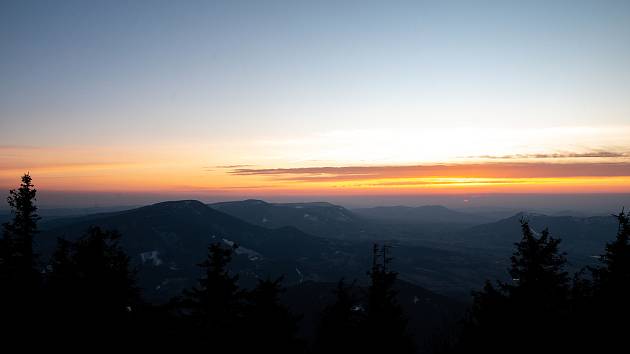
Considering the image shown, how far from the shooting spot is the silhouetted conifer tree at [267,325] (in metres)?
21.0

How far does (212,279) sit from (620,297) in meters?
20.7

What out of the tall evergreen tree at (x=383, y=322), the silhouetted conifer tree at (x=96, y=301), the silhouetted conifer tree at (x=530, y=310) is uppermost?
the silhouetted conifer tree at (x=96, y=301)

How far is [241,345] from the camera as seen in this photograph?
2003 centimetres

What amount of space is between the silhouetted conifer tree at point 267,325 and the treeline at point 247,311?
54 mm

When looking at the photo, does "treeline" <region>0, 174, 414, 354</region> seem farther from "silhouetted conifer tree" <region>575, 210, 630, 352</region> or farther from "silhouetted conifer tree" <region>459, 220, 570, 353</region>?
"silhouetted conifer tree" <region>575, 210, 630, 352</region>

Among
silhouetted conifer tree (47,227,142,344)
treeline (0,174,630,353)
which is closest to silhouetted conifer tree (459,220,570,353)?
treeline (0,174,630,353)

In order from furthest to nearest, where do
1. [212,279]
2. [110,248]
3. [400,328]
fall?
[400,328] → [212,279] → [110,248]

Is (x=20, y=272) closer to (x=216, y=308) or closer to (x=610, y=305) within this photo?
(x=216, y=308)

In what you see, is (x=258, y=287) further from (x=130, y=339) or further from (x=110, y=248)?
(x=130, y=339)

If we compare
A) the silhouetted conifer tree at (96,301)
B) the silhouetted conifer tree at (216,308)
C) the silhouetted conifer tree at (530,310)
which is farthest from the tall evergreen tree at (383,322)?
the silhouetted conifer tree at (96,301)

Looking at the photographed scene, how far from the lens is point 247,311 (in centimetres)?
2122

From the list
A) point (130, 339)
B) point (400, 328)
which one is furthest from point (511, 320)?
point (130, 339)

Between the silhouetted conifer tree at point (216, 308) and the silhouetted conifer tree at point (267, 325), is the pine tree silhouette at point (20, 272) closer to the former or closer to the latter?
the silhouetted conifer tree at point (216, 308)

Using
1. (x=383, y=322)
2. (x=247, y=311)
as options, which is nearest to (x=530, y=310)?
→ (x=383, y=322)
